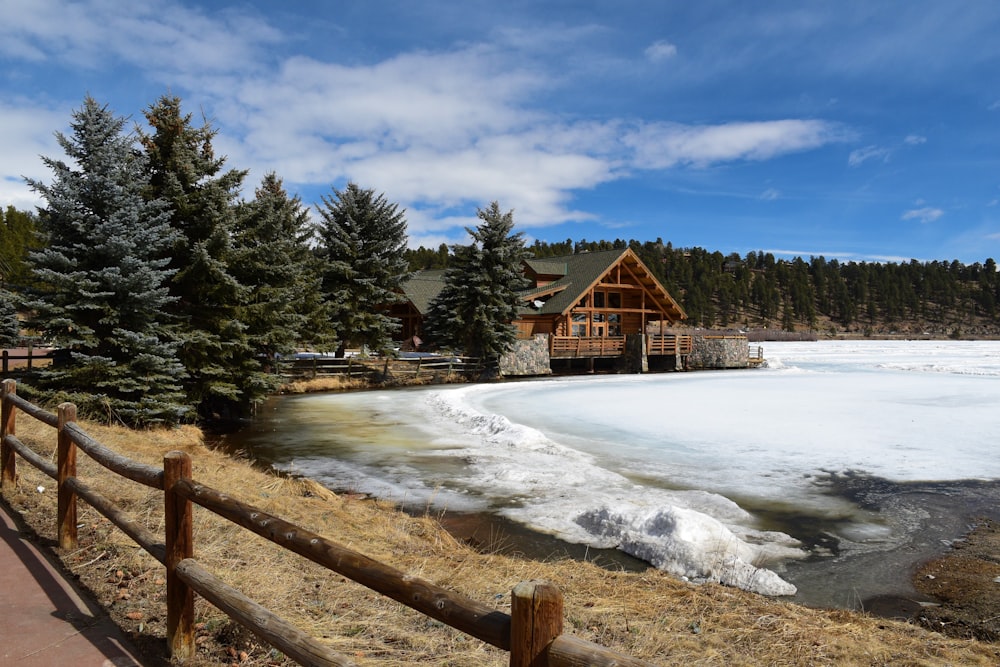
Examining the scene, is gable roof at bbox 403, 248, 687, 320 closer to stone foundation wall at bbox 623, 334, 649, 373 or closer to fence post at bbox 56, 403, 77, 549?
stone foundation wall at bbox 623, 334, 649, 373

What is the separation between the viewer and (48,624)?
4137mm

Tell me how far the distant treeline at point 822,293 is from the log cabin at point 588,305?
71509mm

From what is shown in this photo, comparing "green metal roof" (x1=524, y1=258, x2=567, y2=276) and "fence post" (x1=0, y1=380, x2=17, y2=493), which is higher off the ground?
"green metal roof" (x1=524, y1=258, x2=567, y2=276)

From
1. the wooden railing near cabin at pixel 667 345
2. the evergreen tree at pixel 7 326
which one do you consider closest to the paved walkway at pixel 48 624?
the evergreen tree at pixel 7 326

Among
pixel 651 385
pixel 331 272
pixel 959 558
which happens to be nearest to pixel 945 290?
pixel 651 385

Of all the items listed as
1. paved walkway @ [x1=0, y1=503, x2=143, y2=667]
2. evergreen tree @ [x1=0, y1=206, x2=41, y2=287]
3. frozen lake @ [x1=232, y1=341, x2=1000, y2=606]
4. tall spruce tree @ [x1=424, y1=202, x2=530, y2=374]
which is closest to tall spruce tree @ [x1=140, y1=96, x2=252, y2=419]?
frozen lake @ [x1=232, y1=341, x2=1000, y2=606]

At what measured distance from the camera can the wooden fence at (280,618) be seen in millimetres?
2139

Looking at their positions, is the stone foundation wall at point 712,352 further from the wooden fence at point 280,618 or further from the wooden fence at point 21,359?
the wooden fence at point 280,618

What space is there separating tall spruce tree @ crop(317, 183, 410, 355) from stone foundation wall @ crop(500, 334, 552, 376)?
6.95 m

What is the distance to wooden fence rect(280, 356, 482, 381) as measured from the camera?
2958 centimetres

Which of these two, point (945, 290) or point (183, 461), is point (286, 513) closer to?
point (183, 461)

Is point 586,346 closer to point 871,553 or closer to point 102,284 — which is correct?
point 102,284

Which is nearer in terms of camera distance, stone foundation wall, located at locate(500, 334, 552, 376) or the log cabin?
stone foundation wall, located at locate(500, 334, 552, 376)

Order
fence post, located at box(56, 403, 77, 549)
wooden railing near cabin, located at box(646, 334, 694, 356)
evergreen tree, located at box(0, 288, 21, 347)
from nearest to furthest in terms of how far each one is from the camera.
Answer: fence post, located at box(56, 403, 77, 549) → evergreen tree, located at box(0, 288, 21, 347) → wooden railing near cabin, located at box(646, 334, 694, 356)
